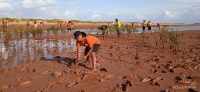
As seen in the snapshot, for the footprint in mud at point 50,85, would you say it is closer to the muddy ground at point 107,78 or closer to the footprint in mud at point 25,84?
the muddy ground at point 107,78

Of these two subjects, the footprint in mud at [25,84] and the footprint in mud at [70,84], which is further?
the footprint in mud at [25,84]

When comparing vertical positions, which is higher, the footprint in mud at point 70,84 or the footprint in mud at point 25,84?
the footprint in mud at point 70,84

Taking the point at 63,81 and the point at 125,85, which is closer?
the point at 125,85

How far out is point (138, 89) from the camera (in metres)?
4.07

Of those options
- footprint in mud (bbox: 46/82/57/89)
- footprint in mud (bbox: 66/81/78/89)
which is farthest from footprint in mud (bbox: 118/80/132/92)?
footprint in mud (bbox: 46/82/57/89)

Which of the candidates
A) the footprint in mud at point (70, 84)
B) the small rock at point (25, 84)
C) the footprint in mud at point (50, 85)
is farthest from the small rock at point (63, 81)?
the small rock at point (25, 84)

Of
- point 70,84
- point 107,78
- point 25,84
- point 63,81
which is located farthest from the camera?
point 107,78

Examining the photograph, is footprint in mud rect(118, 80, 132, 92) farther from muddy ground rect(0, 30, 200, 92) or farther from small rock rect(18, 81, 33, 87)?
small rock rect(18, 81, 33, 87)

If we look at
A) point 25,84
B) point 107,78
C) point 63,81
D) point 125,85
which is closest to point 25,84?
point 25,84

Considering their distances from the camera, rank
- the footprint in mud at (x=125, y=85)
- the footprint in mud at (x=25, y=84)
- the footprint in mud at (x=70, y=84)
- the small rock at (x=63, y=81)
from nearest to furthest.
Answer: the footprint in mud at (x=125, y=85) → the footprint in mud at (x=70, y=84) → the footprint in mud at (x=25, y=84) → the small rock at (x=63, y=81)

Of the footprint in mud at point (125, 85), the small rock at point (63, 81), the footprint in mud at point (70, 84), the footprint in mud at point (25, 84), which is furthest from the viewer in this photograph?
the small rock at point (63, 81)

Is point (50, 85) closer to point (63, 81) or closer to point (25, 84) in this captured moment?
point (63, 81)

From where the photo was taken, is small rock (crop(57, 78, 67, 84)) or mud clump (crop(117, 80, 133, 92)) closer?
mud clump (crop(117, 80, 133, 92))

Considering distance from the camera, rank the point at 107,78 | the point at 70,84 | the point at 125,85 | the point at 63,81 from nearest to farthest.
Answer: the point at 125,85 < the point at 70,84 < the point at 63,81 < the point at 107,78
